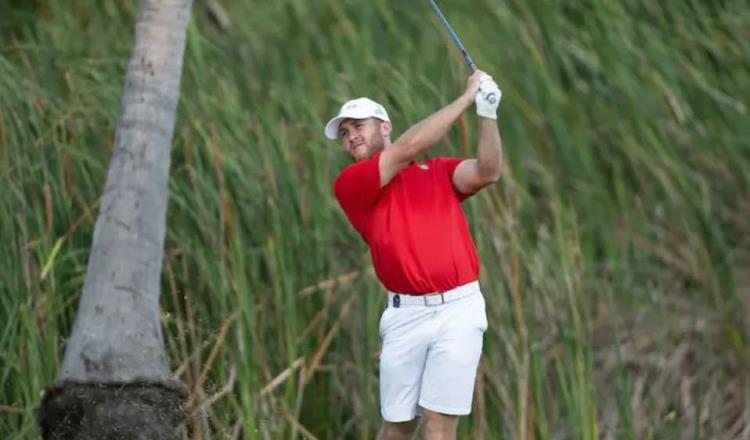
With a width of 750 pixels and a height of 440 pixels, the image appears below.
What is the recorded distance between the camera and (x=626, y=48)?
9.03 metres

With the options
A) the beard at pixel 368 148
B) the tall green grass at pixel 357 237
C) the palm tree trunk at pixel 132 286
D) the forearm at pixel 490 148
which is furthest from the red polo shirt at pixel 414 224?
the tall green grass at pixel 357 237

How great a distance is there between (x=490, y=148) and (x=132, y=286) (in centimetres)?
129

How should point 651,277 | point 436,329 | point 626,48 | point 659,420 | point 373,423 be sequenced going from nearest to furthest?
point 436,329, point 373,423, point 659,420, point 651,277, point 626,48

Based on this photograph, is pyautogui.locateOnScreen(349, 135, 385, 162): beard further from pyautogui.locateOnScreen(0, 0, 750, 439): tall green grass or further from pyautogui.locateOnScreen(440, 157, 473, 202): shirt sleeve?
pyautogui.locateOnScreen(0, 0, 750, 439): tall green grass

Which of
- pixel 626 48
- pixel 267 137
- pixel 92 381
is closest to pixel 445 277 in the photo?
pixel 92 381

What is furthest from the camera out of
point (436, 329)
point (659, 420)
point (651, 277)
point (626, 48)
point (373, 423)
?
point (626, 48)

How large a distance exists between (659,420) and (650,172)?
1.37 m

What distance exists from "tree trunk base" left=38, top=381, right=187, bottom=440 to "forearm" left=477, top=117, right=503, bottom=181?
1.33 metres

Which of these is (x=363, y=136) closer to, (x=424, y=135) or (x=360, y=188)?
(x=360, y=188)

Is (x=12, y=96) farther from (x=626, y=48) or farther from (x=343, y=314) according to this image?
(x=626, y=48)

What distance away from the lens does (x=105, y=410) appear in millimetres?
5812

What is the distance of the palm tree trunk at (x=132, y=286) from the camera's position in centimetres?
583

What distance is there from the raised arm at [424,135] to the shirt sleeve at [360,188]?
34mm

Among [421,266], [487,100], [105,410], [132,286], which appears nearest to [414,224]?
[421,266]
